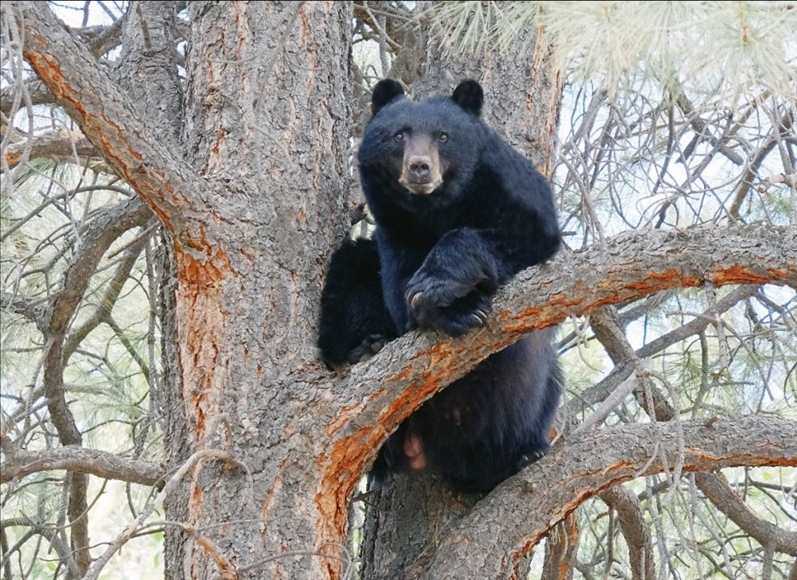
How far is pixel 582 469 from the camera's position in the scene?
3.81 m

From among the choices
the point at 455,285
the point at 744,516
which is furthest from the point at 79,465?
the point at 744,516

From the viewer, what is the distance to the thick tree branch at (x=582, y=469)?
375cm

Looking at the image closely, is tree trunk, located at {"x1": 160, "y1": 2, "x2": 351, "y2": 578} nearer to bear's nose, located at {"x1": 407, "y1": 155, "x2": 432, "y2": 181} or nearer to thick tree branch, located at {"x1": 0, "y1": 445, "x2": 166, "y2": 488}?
thick tree branch, located at {"x1": 0, "y1": 445, "x2": 166, "y2": 488}

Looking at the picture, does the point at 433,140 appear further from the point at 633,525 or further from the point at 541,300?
the point at 633,525

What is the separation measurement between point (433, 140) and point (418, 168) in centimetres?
28

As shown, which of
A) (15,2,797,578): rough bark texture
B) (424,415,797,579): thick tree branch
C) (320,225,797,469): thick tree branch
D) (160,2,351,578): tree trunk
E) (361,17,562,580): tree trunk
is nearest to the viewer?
(320,225,797,469): thick tree branch

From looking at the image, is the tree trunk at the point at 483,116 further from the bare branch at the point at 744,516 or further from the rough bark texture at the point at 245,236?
the bare branch at the point at 744,516

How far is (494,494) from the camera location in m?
3.92

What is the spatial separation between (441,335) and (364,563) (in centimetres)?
143

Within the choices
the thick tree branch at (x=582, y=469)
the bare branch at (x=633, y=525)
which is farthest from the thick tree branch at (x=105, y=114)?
the bare branch at (x=633, y=525)

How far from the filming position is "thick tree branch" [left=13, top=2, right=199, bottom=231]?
3.10 metres

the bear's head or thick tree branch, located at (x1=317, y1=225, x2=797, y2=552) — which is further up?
the bear's head

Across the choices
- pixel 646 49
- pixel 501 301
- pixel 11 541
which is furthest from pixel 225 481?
pixel 11 541

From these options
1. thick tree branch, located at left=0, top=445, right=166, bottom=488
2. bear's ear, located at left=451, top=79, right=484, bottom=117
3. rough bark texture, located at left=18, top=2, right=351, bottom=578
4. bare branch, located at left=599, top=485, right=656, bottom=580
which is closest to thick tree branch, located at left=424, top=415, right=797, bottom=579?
bare branch, located at left=599, top=485, right=656, bottom=580
